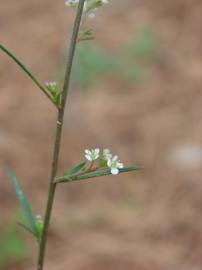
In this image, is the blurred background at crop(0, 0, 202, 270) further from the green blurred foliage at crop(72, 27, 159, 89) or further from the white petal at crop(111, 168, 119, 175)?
the white petal at crop(111, 168, 119, 175)

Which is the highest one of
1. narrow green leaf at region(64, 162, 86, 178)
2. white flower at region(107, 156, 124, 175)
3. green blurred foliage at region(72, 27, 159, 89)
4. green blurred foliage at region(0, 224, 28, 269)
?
narrow green leaf at region(64, 162, 86, 178)

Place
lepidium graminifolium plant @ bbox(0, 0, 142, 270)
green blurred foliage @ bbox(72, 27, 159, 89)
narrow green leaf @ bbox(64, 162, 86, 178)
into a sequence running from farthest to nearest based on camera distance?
green blurred foliage @ bbox(72, 27, 159, 89)
narrow green leaf @ bbox(64, 162, 86, 178)
lepidium graminifolium plant @ bbox(0, 0, 142, 270)

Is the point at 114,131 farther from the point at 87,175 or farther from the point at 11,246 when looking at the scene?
the point at 87,175

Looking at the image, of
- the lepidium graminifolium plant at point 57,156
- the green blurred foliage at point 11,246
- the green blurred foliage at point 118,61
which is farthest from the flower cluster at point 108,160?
the green blurred foliage at point 118,61

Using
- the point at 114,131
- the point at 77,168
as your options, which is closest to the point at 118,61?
the point at 114,131

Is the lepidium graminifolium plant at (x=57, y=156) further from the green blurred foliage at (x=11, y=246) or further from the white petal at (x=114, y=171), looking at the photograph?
the green blurred foliage at (x=11, y=246)

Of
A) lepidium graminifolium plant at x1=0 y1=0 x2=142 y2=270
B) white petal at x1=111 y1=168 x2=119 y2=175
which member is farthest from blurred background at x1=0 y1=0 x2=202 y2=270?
white petal at x1=111 y1=168 x2=119 y2=175

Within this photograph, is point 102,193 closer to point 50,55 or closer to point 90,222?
point 90,222

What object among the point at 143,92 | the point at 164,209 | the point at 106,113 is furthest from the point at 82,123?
the point at 164,209
